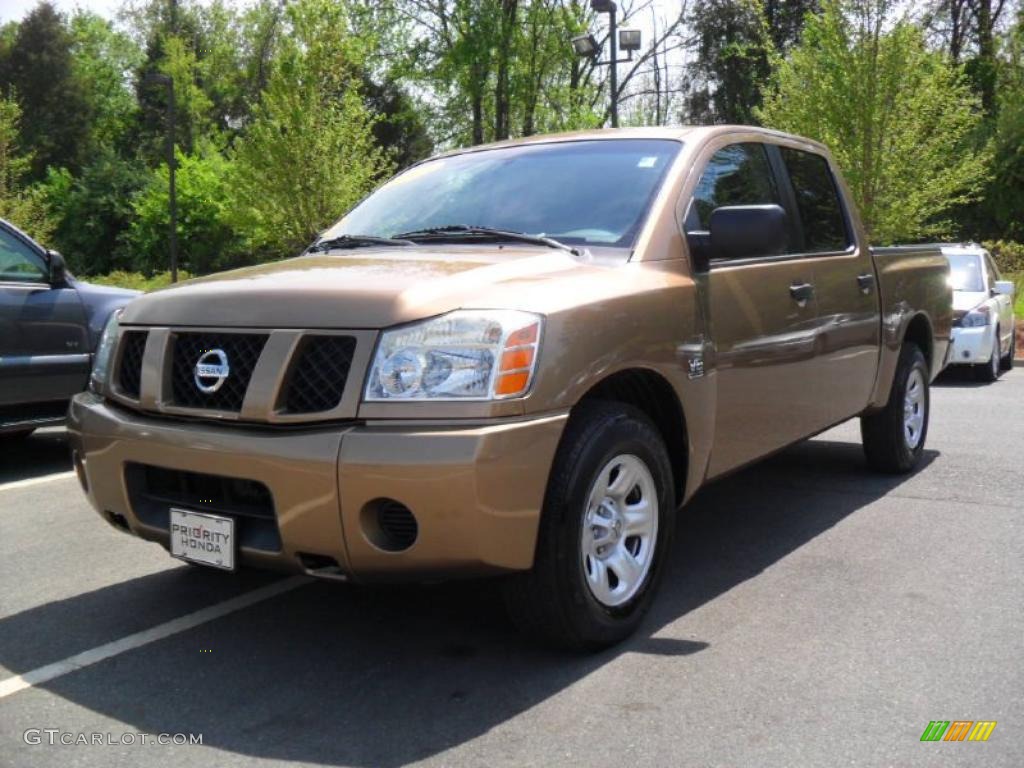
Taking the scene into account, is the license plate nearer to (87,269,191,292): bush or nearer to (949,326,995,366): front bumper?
(949,326,995,366): front bumper

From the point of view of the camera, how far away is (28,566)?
15.9 feet

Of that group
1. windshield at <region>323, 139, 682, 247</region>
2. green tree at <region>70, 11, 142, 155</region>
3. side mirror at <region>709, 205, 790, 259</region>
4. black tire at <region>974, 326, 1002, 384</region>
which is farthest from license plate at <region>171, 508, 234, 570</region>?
green tree at <region>70, 11, 142, 155</region>

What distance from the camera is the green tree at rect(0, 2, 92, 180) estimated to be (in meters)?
53.8

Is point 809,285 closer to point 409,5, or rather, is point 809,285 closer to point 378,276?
point 378,276

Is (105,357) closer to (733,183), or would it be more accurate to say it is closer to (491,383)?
(491,383)

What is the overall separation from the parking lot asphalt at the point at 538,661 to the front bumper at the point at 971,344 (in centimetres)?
707

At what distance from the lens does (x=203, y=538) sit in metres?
3.47

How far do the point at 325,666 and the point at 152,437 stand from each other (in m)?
0.94

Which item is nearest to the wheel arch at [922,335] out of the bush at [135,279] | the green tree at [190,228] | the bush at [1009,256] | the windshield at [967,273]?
the windshield at [967,273]

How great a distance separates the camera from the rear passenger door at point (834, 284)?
518 cm

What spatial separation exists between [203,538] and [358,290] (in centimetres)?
95

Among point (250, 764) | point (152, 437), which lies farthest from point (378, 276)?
point (250, 764)

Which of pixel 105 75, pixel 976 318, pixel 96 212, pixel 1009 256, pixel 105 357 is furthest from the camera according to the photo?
pixel 105 75

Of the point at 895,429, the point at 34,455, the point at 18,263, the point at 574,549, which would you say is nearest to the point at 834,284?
the point at 895,429
